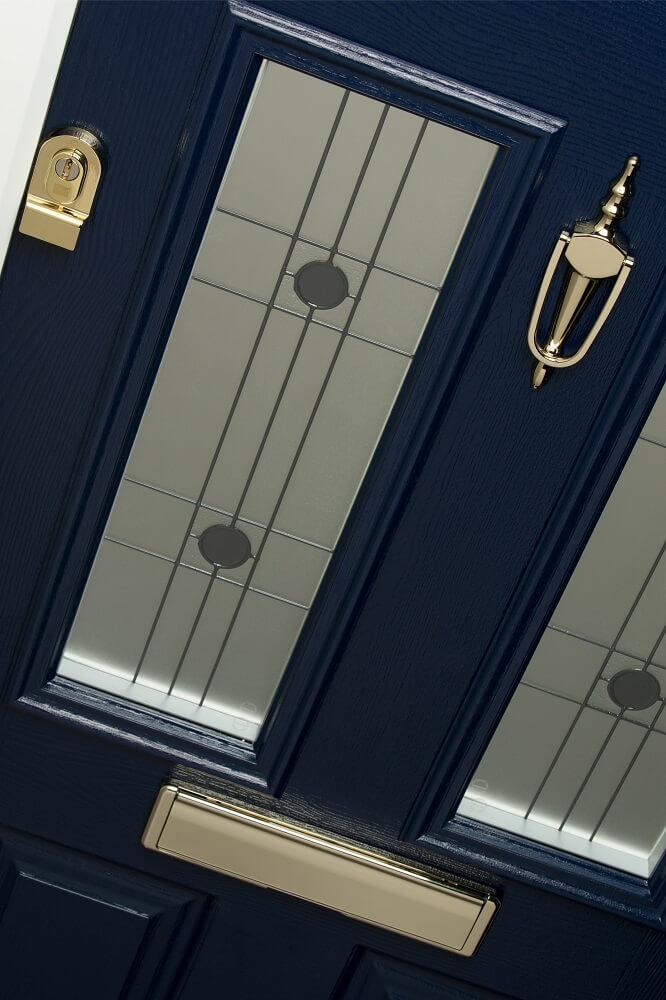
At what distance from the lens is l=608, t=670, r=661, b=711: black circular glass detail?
1646 millimetres

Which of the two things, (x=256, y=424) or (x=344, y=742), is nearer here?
(x=256, y=424)

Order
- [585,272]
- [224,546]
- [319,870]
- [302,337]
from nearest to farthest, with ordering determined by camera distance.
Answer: [585,272] < [302,337] < [224,546] < [319,870]

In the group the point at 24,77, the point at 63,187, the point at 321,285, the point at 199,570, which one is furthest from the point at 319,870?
the point at 24,77

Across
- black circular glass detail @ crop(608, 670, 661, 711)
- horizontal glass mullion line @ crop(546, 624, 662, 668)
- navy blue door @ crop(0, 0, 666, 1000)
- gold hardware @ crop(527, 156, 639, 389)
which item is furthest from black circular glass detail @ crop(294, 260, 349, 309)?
black circular glass detail @ crop(608, 670, 661, 711)

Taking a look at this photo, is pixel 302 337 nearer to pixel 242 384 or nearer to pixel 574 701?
pixel 242 384

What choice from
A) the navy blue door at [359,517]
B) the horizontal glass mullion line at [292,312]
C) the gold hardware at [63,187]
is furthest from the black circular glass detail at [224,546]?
the gold hardware at [63,187]

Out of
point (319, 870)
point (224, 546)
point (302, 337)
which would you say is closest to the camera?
point (302, 337)

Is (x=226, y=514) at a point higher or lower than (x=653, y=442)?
lower

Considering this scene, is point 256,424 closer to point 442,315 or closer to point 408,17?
point 442,315

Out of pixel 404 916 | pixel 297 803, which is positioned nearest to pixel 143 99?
pixel 297 803

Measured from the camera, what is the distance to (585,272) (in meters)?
1.42

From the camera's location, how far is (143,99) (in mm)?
1399

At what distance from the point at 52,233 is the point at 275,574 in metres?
0.52

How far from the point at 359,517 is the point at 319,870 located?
529mm
